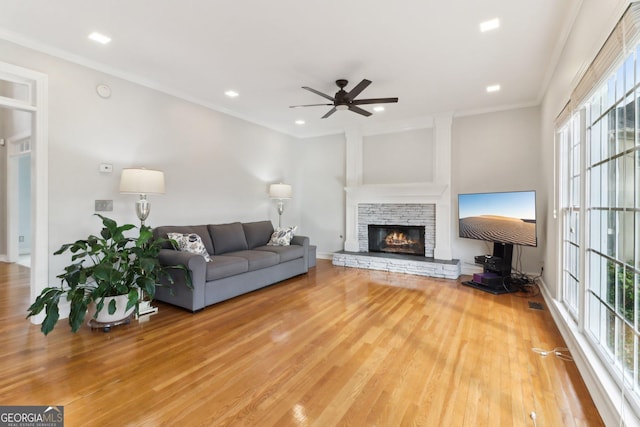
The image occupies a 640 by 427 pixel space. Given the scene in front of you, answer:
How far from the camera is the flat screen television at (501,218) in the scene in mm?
3844

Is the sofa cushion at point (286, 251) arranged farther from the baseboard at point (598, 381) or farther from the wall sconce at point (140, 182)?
the baseboard at point (598, 381)

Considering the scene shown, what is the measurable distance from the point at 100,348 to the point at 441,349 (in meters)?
2.88

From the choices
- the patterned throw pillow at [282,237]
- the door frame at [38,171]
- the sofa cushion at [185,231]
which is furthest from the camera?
the patterned throw pillow at [282,237]

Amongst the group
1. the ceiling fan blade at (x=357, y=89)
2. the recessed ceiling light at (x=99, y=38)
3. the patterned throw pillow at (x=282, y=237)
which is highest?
the recessed ceiling light at (x=99, y=38)

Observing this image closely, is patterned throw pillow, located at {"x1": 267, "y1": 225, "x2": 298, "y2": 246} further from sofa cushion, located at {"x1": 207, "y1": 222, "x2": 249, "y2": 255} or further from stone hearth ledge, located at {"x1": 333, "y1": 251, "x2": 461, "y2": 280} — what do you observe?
stone hearth ledge, located at {"x1": 333, "y1": 251, "x2": 461, "y2": 280}

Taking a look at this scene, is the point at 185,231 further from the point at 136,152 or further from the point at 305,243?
the point at 305,243

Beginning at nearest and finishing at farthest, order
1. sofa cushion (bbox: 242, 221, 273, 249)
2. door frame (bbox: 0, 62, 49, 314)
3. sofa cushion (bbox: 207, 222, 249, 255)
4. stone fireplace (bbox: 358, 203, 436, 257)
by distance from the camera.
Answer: door frame (bbox: 0, 62, 49, 314) → sofa cushion (bbox: 207, 222, 249, 255) → sofa cushion (bbox: 242, 221, 273, 249) → stone fireplace (bbox: 358, 203, 436, 257)

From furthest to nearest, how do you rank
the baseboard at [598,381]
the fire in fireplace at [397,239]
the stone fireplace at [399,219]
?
the fire in fireplace at [397,239] → the stone fireplace at [399,219] → the baseboard at [598,381]

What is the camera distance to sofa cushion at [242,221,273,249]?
4.98m

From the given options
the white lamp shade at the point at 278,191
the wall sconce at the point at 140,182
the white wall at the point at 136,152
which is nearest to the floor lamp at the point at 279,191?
the white lamp shade at the point at 278,191

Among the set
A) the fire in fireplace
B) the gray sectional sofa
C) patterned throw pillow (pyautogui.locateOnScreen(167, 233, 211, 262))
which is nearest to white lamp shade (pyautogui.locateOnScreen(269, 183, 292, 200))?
the gray sectional sofa

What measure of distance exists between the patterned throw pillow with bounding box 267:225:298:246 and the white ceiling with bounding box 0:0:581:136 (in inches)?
88.3

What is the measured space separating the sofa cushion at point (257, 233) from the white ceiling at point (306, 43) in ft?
7.00

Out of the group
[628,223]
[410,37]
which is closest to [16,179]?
[410,37]
